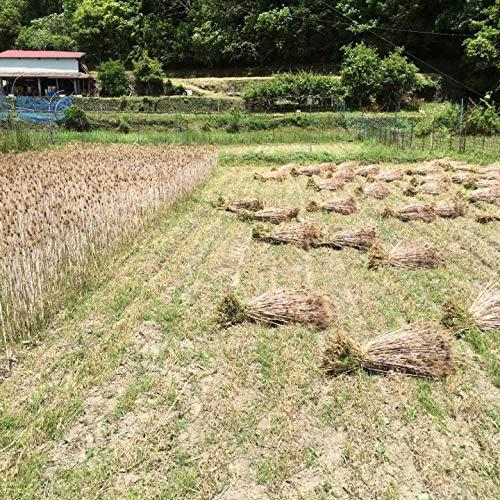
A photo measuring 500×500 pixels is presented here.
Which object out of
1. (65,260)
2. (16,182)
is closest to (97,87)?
(16,182)

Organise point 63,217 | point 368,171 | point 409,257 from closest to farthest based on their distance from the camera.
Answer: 1. point 63,217
2. point 409,257
3. point 368,171

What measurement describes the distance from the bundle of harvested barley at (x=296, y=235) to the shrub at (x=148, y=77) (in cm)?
3960

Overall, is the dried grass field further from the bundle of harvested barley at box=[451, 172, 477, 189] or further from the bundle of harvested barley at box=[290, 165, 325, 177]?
the bundle of harvested barley at box=[290, 165, 325, 177]

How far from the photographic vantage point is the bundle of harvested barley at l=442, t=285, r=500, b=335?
17.7 ft

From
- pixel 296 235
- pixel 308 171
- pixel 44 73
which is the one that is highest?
pixel 44 73

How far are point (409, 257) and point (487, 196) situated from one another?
5.98m

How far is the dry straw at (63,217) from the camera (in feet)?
17.2

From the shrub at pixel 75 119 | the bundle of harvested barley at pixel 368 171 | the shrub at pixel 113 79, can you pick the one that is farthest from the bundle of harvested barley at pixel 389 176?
the shrub at pixel 113 79

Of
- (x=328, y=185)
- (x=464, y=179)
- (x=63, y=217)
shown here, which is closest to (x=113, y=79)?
(x=328, y=185)

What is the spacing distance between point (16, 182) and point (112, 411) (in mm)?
6960

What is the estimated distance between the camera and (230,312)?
18.4ft

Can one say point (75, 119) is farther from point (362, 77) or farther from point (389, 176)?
point (389, 176)

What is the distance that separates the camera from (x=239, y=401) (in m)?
4.14

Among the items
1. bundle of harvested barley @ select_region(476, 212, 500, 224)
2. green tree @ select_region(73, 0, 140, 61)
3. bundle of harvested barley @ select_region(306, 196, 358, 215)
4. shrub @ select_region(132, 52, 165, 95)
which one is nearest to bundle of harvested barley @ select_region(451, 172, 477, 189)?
bundle of harvested barley @ select_region(476, 212, 500, 224)
